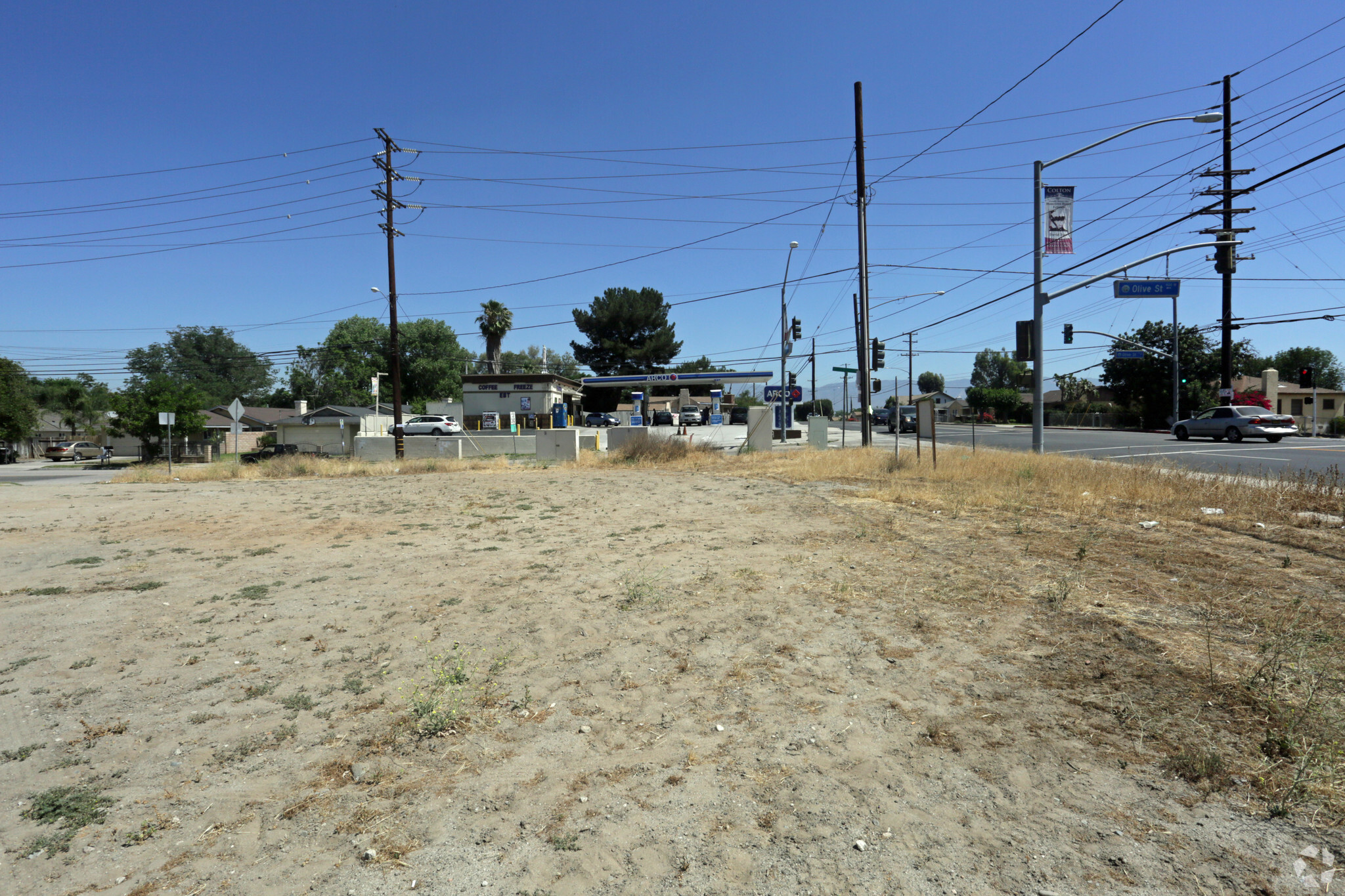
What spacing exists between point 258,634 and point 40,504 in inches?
643

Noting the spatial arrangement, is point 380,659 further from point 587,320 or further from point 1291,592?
point 587,320

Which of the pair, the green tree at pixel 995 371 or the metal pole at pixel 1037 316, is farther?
the green tree at pixel 995 371

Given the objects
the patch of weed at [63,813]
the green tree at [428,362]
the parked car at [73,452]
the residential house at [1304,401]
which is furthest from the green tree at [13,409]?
the residential house at [1304,401]

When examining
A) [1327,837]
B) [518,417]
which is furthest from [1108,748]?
[518,417]

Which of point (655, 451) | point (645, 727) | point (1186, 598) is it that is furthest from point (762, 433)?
point (645, 727)

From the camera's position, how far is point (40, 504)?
56.4 feet

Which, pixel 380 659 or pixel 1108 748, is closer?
pixel 1108 748

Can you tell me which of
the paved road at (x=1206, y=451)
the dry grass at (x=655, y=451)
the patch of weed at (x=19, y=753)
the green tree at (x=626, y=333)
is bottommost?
the patch of weed at (x=19, y=753)

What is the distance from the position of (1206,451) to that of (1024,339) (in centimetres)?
1014

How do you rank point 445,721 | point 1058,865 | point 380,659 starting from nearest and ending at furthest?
point 1058,865
point 445,721
point 380,659

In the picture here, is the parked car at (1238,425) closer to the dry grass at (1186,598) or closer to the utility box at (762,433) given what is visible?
the dry grass at (1186,598)

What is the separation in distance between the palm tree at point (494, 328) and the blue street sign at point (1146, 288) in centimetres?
5756

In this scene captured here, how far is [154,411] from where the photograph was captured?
1745 inches

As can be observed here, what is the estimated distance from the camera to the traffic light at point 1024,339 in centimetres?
2070
